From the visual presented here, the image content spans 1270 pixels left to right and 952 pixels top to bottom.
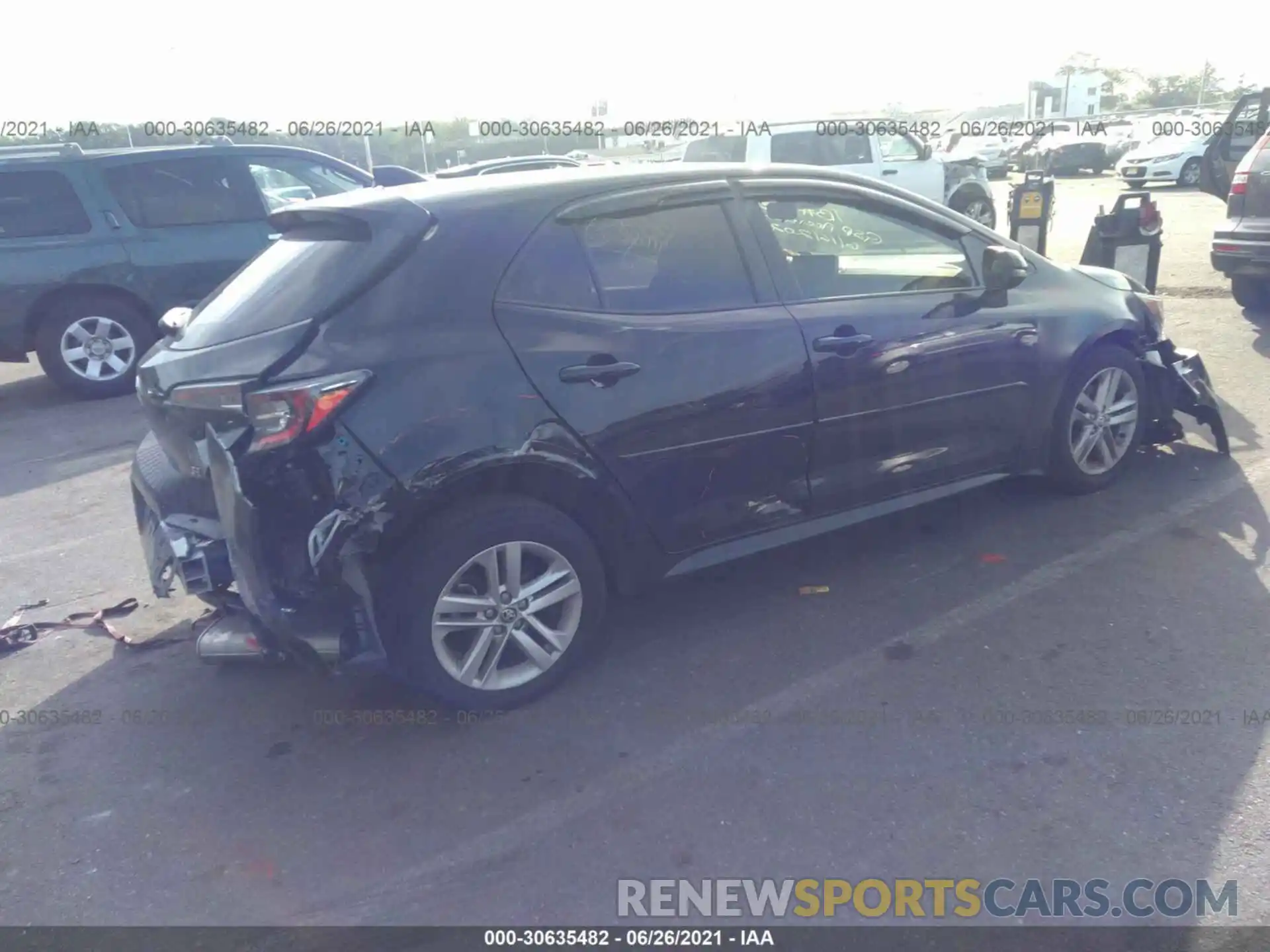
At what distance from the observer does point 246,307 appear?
11.8ft

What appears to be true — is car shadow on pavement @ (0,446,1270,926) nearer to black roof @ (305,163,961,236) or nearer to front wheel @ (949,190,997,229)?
black roof @ (305,163,961,236)

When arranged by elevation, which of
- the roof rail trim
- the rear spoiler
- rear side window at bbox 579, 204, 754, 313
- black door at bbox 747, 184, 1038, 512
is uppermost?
the roof rail trim

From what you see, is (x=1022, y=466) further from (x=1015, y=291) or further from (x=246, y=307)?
(x=246, y=307)

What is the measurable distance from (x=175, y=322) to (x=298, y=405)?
47.8 inches

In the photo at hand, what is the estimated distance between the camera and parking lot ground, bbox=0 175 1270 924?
2887mm

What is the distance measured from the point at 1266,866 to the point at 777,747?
134cm

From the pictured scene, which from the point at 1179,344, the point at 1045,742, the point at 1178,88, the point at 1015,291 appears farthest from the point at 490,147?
the point at 1178,88

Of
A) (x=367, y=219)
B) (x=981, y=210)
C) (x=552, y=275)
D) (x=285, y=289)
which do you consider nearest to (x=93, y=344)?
(x=285, y=289)

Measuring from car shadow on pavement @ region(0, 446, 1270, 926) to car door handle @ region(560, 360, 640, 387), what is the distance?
3.59 feet

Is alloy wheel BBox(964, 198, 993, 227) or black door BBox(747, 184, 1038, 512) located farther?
alloy wheel BBox(964, 198, 993, 227)

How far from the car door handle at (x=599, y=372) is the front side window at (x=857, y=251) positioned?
872mm

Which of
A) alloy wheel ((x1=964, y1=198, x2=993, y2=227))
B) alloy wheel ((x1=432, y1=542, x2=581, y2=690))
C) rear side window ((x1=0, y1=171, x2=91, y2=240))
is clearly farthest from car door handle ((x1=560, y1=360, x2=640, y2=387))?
alloy wheel ((x1=964, y1=198, x2=993, y2=227))

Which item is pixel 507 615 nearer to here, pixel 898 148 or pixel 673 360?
pixel 673 360

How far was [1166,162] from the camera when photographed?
2298cm
